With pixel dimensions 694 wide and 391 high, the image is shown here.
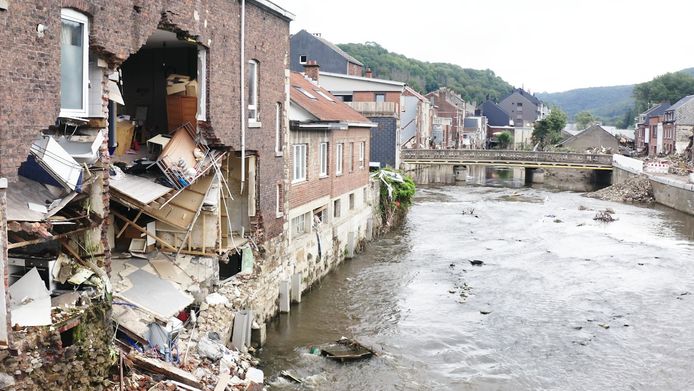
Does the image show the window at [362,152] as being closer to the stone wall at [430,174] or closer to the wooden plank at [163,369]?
the wooden plank at [163,369]

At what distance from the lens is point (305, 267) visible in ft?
73.4

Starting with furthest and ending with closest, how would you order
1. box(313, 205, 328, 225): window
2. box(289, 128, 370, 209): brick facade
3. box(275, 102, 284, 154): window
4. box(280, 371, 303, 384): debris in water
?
box(313, 205, 328, 225): window
box(289, 128, 370, 209): brick facade
box(275, 102, 284, 154): window
box(280, 371, 303, 384): debris in water

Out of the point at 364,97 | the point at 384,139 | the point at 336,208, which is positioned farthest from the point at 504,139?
the point at 336,208

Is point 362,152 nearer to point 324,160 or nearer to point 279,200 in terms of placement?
point 324,160

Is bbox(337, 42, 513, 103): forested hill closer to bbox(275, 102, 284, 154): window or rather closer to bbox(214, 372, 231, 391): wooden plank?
bbox(275, 102, 284, 154): window

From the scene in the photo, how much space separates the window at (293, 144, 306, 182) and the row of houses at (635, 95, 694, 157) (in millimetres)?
60135

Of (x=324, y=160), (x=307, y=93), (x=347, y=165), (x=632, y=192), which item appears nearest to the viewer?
(x=324, y=160)

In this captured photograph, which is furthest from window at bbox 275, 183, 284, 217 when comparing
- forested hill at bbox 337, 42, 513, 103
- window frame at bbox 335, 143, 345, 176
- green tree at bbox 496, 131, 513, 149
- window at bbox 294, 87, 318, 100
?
forested hill at bbox 337, 42, 513, 103

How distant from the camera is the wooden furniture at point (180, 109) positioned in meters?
16.3

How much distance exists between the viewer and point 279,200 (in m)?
19.8

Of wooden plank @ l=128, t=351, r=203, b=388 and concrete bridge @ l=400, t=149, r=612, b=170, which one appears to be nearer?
wooden plank @ l=128, t=351, r=203, b=388

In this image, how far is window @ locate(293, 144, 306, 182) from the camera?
21797 mm

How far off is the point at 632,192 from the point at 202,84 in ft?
148

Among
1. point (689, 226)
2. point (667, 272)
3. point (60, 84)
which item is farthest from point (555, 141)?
point (60, 84)
